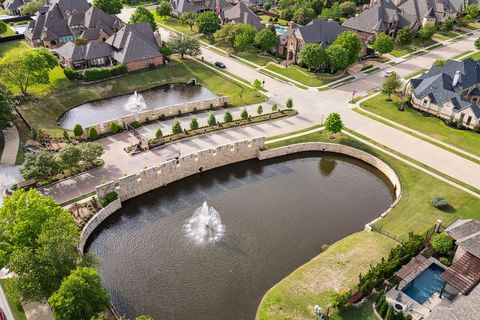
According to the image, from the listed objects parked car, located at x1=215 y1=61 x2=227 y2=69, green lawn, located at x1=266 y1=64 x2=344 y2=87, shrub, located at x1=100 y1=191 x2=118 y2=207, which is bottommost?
shrub, located at x1=100 y1=191 x2=118 y2=207

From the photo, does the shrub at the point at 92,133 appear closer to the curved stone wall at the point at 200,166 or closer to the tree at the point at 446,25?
the curved stone wall at the point at 200,166

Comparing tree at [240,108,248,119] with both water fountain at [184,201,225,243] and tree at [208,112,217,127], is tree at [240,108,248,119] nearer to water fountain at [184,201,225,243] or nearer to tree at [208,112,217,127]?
tree at [208,112,217,127]

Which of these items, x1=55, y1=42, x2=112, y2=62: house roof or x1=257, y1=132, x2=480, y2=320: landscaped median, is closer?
x1=257, y1=132, x2=480, y2=320: landscaped median

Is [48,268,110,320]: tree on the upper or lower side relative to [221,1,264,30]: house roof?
lower

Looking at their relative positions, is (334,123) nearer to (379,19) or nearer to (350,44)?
(350,44)

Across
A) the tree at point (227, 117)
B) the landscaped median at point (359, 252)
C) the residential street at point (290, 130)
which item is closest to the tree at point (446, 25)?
the residential street at point (290, 130)

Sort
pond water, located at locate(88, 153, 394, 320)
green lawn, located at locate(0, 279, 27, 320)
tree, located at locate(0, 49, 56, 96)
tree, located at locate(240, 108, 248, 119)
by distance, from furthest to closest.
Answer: tree, located at locate(0, 49, 56, 96)
tree, located at locate(240, 108, 248, 119)
pond water, located at locate(88, 153, 394, 320)
green lawn, located at locate(0, 279, 27, 320)

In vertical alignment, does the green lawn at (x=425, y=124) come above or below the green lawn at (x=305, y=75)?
below

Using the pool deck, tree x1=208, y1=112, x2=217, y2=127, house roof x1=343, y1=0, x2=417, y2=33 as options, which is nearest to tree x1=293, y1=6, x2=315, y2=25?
house roof x1=343, y1=0, x2=417, y2=33
